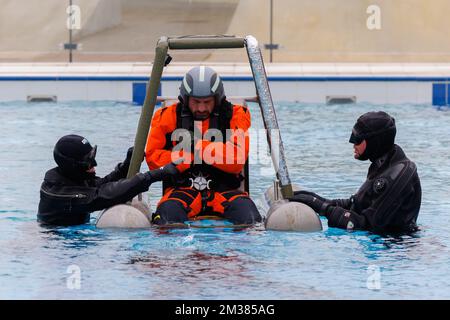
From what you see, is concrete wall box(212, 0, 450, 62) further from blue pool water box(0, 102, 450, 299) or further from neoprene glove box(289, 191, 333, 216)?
neoprene glove box(289, 191, 333, 216)

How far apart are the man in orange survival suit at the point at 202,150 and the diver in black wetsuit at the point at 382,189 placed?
0.69 metres

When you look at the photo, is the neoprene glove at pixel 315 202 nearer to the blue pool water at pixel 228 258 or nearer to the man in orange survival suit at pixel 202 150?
the blue pool water at pixel 228 258

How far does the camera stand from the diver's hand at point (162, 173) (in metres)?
9.14

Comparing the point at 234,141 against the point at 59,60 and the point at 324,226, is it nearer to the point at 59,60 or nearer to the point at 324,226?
the point at 324,226

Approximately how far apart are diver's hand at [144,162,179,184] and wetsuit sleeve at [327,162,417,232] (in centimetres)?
121

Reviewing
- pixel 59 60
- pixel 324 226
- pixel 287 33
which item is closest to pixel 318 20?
pixel 287 33

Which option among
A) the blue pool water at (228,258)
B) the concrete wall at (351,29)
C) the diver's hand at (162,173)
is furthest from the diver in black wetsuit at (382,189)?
the concrete wall at (351,29)

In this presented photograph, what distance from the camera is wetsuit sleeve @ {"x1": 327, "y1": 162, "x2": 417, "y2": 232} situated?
902cm

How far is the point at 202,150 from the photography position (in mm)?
9133

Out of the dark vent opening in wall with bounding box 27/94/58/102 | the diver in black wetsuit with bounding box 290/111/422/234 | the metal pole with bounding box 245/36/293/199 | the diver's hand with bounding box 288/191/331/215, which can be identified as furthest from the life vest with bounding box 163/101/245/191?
the dark vent opening in wall with bounding box 27/94/58/102

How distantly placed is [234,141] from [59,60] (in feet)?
45.0

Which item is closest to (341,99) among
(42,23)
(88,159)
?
(42,23)

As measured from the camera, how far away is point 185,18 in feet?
81.9
